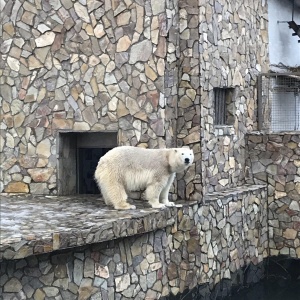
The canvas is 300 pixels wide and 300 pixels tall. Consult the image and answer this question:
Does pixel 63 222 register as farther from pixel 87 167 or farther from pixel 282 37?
pixel 282 37

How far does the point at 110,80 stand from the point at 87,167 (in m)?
1.90

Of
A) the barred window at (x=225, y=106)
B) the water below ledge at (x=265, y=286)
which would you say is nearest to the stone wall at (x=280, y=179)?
the water below ledge at (x=265, y=286)

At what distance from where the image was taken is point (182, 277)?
8852 millimetres

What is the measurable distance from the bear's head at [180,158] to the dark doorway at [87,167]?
2340 mm

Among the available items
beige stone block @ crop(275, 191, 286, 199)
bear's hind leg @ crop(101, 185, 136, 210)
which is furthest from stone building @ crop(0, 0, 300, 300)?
beige stone block @ crop(275, 191, 286, 199)

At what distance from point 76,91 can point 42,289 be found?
11.6 feet

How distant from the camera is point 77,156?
10320mm

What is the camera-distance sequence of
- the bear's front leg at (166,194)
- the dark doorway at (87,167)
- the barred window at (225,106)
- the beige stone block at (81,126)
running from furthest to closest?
the barred window at (225,106) → the dark doorway at (87,167) → the beige stone block at (81,126) → the bear's front leg at (166,194)

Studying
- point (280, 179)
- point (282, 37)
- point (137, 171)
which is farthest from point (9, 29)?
point (282, 37)

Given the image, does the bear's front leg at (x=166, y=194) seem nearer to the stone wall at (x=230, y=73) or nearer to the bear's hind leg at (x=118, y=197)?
the bear's hind leg at (x=118, y=197)

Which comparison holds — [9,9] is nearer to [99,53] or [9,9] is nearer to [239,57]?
[99,53]

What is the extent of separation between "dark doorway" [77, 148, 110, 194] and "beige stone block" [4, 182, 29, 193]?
2.96 feet

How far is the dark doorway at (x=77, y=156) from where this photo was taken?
9883 mm

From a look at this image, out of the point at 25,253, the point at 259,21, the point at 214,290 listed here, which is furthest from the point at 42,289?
the point at 259,21
